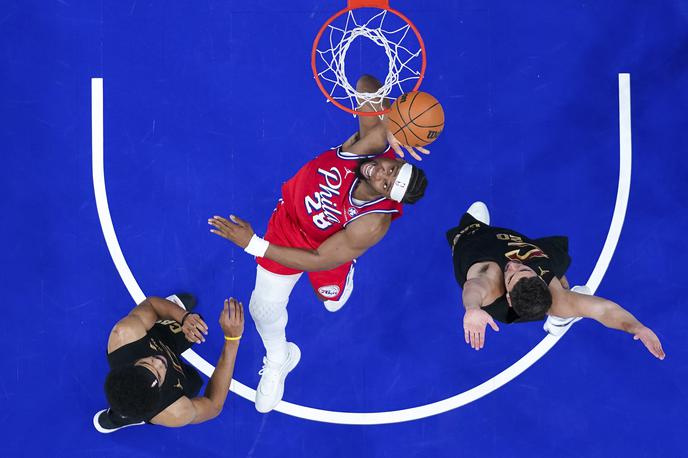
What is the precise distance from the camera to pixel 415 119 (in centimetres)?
539

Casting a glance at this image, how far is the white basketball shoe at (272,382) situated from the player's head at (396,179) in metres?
2.51

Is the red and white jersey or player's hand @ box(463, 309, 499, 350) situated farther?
the red and white jersey

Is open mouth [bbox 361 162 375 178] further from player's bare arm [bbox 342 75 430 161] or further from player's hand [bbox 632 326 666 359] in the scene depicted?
player's hand [bbox 632 326 666 359]

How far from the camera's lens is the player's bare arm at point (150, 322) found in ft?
18.6

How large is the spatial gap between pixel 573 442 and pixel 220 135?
5346 millimetres

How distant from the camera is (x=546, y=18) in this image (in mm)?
7508

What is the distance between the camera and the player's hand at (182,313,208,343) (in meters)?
5.74

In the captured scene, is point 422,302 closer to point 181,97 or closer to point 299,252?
point 299,252

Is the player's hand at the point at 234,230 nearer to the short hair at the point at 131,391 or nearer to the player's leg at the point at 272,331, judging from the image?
the player's leg at the point at 272,331

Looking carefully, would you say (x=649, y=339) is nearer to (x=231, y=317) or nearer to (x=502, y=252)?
(x=502, y=252)

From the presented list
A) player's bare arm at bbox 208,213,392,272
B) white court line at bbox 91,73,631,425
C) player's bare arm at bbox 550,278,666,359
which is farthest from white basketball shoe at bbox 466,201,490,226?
player's bare arm at bbox 208,213,392,272

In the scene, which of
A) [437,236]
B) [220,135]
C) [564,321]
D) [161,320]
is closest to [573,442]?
[564,321]

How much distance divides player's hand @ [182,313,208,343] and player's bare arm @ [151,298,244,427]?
0.60ft

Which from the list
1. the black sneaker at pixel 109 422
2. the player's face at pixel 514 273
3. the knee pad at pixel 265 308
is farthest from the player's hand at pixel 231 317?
the player's face at pixel 514 273
